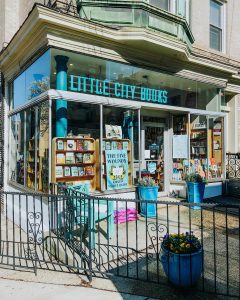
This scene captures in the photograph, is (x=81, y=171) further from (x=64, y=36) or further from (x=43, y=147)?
(x=64, y=36)

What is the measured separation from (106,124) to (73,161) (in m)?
1.37

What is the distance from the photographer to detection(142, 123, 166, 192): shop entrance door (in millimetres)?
9430

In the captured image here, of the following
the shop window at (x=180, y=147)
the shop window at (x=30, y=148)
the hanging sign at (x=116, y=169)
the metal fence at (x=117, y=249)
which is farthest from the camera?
the shop window at (x=180, y=147)

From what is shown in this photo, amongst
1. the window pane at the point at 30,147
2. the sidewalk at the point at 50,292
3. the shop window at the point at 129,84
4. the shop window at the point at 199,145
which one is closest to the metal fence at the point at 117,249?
the sidewalk at the point at 50,292

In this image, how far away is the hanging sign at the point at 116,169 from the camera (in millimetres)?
7625

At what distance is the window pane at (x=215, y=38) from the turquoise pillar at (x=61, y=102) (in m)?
7.14

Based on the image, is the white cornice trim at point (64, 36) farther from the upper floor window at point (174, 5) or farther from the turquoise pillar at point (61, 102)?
the upper floor window at point (174, 5)

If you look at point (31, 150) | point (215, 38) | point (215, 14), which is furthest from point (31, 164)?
point (215, 14)

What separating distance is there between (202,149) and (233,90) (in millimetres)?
3402

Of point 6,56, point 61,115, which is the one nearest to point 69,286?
point 61,115

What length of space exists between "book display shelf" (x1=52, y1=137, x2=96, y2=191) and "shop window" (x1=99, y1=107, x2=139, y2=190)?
31cm

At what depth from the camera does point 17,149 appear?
8.96 metres

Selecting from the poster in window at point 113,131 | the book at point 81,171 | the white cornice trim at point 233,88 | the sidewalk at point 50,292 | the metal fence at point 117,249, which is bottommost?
the sidewalk at point 50,292

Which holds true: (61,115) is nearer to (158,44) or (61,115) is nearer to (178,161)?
(158,44)
